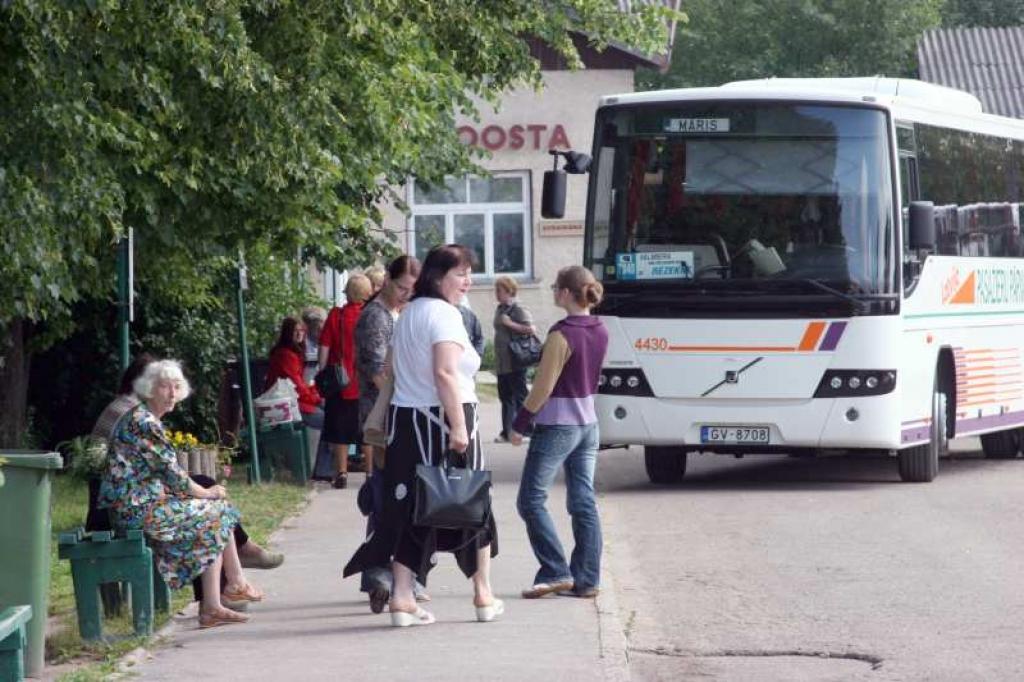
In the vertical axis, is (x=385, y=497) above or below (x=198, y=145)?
below

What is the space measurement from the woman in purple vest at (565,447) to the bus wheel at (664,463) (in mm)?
7352

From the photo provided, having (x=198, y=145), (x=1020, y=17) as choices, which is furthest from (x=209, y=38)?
(x=1020, y=17)

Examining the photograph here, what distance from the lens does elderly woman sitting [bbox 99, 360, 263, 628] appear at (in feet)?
31.7

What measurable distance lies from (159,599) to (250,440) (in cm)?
721

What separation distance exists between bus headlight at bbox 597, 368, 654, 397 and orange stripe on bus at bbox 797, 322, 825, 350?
1299mm

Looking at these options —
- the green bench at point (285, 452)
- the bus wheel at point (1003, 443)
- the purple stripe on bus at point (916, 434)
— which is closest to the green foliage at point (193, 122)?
the green bench at point (285, 452)

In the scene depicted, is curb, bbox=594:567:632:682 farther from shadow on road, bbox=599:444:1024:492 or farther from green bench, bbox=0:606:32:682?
shadow on road, bbox=599:444:1024:492

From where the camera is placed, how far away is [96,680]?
8.30 meters

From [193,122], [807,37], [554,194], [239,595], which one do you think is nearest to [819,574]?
[239,595]

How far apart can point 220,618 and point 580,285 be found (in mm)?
2548

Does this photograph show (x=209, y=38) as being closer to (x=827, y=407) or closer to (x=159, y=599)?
(x=159, y=599)

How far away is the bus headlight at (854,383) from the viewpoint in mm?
16703

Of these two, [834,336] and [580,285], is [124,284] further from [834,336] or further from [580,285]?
[834,336]

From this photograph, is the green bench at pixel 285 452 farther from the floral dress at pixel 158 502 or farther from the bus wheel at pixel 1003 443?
the floral dress at pixel 158 502
